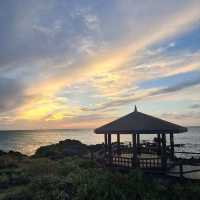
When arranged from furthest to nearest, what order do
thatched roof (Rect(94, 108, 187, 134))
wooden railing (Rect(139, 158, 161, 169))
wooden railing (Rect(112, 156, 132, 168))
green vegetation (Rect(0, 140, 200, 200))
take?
wooden railing (Rect(112, 156, 132, 168))
wooden railing (Rect(139, 158, 161, 169))
thatched roof (Rect(94, 108, 187, 134))
green vegetation (Rect(0, 140, 200, 200))

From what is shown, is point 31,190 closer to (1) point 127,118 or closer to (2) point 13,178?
(2) point 13,178

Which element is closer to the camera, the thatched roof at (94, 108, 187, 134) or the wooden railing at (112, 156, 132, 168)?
the thatched roof at (94, 108, 187, 134)

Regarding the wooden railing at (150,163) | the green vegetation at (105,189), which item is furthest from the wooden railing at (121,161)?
the green vegetation at (105,189)

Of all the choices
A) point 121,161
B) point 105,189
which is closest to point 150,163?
point 121,161

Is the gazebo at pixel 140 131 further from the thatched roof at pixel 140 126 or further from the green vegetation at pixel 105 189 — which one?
the green vegetation at pixel 105 189

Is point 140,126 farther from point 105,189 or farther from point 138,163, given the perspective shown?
point 105,189

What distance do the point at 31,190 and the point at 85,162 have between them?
27.2 feet

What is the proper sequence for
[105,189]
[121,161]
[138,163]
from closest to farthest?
[105,189] → [138,163] → [121,161]

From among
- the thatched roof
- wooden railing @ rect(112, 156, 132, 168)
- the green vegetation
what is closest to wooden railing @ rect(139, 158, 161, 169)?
wooden railing @ rect(112, 156, 132, 168)

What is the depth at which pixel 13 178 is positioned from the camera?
59.1ft

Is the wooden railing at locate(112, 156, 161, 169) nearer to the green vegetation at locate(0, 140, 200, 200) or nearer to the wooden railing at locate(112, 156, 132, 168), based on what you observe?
the wooden railing at locate(112, 156, 132, 168)

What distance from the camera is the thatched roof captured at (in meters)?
17.1

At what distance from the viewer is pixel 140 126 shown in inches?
690

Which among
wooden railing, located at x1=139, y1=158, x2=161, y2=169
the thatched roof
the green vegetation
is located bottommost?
the green vegetation
